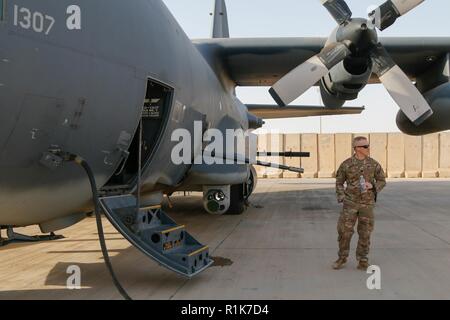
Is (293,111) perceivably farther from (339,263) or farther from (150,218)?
(150,218)

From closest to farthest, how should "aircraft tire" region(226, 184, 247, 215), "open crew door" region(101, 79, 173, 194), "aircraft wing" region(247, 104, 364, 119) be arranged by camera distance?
"open crew door" region(101, 79, 173, 194)
"aircraft tire" region(226, 184, 247, 215)
"aircraft wing" region(247, 104, 364, 119)

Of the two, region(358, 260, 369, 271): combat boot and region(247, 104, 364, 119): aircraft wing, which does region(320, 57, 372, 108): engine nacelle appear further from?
region(247, 104, 364, 119): aircraft wing

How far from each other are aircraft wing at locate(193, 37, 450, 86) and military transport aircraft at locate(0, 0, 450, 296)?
6.27 feet

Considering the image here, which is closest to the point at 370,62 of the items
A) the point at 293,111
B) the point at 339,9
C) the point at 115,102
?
the point at 339,9

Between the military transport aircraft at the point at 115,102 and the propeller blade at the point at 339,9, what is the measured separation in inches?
0.9

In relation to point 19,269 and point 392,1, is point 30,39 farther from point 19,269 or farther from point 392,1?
point 392,1

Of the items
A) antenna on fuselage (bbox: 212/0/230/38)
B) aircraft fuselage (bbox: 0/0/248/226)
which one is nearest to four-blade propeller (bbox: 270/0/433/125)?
aircraft fuselage (bbox: 0/0/248/226)

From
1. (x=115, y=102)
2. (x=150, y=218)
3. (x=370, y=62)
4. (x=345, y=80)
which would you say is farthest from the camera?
(x=345, y=80)

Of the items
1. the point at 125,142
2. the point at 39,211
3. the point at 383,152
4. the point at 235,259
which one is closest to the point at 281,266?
the point at 235,259

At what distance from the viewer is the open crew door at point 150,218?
510 cm

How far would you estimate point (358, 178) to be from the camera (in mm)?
6223

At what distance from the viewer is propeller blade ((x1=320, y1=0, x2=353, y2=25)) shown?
29.7 feet

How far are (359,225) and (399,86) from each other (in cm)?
409

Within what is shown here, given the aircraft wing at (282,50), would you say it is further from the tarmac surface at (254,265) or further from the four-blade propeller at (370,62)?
the tarmac surface at (254,265)
